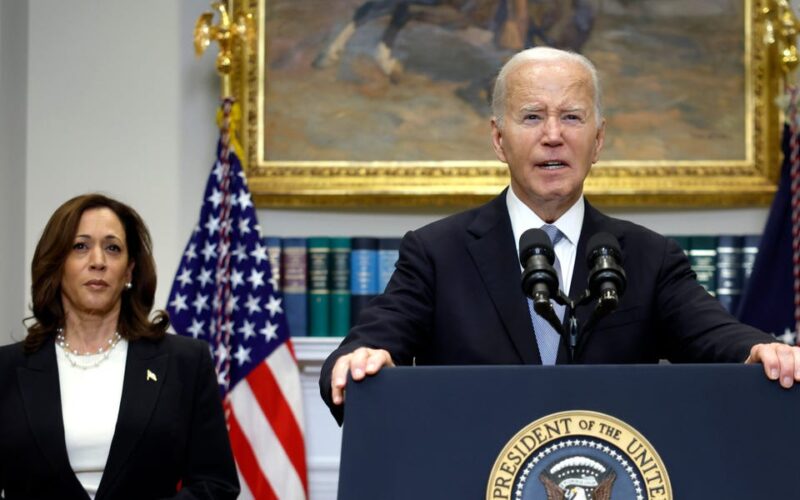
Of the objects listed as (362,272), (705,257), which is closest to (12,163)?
(362,272)

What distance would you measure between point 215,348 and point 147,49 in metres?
1.60

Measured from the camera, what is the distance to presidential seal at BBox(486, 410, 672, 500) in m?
2.05

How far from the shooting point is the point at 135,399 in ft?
12.9

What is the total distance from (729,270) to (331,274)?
75.6 inches

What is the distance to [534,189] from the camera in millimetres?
2785

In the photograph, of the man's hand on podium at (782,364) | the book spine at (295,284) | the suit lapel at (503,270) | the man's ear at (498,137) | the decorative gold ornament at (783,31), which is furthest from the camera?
the book spine at (295,284)

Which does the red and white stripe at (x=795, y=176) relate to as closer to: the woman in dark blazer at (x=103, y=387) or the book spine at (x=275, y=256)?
the book spine at (x=275, y=256)

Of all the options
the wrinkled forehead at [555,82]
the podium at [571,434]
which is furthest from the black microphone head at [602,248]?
the wrinkled forehead at [555,82]

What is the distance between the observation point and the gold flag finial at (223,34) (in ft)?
19.2

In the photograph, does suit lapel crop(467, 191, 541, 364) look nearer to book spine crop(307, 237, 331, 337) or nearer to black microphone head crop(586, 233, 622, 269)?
black microphone head crop(586, 233, 622, 269)

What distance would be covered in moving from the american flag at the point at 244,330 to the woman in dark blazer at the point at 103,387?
155 centimetres

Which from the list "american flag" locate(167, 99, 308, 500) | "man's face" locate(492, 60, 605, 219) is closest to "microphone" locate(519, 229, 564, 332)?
"man's face" locate(492, 60, 605, 219)

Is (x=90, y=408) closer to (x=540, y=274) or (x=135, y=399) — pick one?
(x=135, y=399)

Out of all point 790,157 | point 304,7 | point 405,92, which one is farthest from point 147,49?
point 790,157
